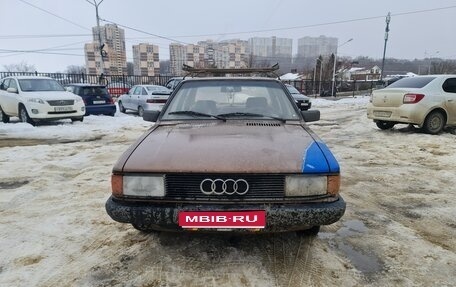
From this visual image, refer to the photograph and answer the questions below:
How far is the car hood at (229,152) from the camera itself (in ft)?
8.06

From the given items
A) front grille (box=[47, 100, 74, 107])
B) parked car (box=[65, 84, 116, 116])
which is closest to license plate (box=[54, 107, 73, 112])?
front grille (box=[47, 100, 74, 107])

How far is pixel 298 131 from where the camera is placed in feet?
10.5

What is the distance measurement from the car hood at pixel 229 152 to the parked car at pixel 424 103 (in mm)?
6865

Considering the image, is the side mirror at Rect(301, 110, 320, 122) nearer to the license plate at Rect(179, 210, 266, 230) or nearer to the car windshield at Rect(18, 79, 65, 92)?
the license plate at Rect(179, 210, 266, 230)

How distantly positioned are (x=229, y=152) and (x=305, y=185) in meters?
0.62

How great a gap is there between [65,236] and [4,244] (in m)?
0.52

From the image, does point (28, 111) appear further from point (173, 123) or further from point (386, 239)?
point (386, 239)

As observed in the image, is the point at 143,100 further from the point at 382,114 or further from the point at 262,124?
the point at 262,124

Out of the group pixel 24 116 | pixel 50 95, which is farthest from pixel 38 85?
pixel 24 116

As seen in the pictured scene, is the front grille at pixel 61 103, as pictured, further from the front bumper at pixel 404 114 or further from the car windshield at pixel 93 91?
the front bumper at pixel 404 114

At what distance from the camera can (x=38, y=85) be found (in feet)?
38.2

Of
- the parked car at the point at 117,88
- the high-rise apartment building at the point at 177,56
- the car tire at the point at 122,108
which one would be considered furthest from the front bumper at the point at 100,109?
the high-rise apartment building at the point at 177,56

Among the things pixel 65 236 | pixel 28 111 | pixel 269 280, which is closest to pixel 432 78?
pixel 269 280

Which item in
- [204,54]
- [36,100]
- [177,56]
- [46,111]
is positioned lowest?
[46,111]
